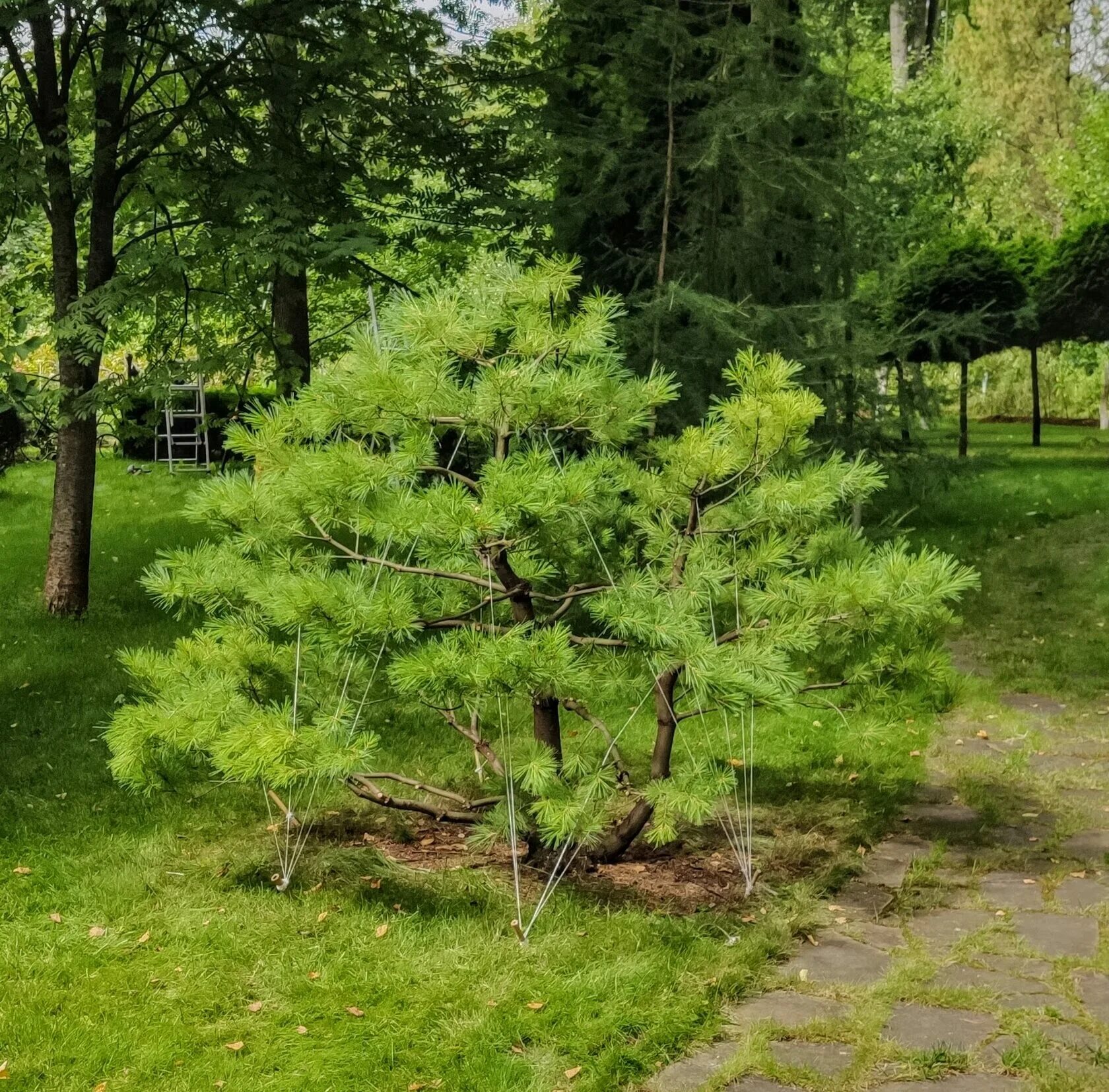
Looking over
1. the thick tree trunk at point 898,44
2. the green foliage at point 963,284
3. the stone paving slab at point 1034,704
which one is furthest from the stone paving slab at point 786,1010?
the thick tree trunk at point 898,44

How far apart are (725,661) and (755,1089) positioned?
128 cm

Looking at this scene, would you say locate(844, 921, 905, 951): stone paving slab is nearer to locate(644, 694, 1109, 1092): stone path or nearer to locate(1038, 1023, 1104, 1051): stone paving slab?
locate(644, 694, 1109, 1092): stone path

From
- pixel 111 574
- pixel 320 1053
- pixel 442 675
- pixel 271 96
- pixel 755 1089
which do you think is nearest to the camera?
pixel 755 1089

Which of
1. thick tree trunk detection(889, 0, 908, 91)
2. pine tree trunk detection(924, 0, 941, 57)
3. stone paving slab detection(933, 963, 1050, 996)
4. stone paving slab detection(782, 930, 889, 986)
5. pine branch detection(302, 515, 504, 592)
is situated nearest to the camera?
stone paving slab detection(933, 963, 1050, 996)

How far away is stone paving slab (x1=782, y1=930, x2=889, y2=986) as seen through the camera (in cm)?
377

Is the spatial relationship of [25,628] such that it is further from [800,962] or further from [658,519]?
[800,962]

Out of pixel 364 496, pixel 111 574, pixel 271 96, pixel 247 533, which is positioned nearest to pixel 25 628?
pixel 111 574

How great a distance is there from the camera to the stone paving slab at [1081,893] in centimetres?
436

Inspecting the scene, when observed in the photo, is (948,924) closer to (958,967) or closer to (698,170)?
(958,967)

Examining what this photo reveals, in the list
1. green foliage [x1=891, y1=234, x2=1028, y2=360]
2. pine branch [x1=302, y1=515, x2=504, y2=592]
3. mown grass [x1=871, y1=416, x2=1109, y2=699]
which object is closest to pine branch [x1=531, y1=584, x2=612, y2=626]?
pine branch [x1=302, y1=515, x2=504, y2=592]

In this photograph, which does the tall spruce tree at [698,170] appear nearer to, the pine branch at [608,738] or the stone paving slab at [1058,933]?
the pine branch at [608,738]

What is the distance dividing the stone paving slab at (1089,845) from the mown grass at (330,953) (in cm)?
76

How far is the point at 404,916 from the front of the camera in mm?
4176

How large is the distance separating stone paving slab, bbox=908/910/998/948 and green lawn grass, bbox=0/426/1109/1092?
0.38 metres
